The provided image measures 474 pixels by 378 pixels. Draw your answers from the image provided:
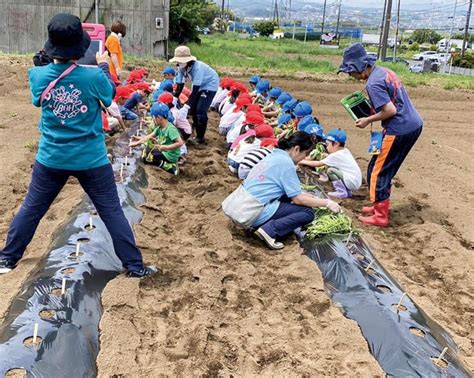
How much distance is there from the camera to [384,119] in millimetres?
5484

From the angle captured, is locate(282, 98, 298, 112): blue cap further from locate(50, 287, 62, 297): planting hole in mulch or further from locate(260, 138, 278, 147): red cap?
locate(50, 287, 62, 297): planting hole in mulch

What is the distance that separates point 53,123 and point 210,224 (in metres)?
2.04

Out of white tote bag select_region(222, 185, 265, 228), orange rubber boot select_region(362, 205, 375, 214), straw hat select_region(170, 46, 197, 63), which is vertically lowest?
orange rubber boot select_region(362, 205, 375, 214)

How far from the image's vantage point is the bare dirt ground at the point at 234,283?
3.04 m

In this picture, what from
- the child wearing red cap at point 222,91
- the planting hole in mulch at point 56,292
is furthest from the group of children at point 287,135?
the planting hole in mulch at point 56,292

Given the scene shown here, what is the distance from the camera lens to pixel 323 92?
1536 cm

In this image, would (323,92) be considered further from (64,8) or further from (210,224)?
(210,224)

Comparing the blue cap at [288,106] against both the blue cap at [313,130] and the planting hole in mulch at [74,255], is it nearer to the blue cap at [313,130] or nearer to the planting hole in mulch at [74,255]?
the blue cap at [313,130]

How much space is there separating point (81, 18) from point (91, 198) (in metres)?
16.7

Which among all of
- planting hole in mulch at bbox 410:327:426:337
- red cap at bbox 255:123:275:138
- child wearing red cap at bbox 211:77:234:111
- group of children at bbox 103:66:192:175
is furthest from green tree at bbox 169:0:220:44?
planting hole in mulch at bbox 410:327:426:337

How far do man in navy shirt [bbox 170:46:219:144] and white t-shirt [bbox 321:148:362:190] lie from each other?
2.48 meters

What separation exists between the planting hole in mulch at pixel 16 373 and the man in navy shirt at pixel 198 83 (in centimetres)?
584

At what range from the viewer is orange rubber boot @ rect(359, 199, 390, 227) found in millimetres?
5766

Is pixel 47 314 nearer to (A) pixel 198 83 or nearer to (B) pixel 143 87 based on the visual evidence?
(A) pixel 198 83
